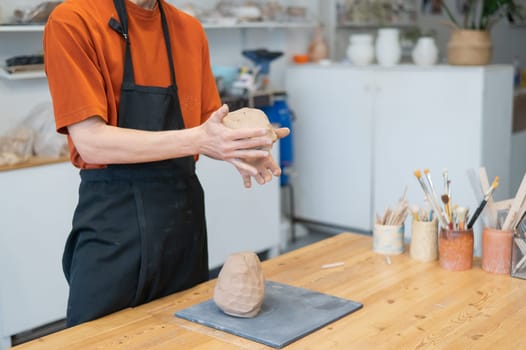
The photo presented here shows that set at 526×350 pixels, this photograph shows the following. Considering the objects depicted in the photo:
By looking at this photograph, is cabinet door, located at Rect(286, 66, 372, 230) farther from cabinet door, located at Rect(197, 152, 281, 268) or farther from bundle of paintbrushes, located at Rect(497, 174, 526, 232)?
bundle of paintbrushes, located at Rect(497, 174, 526, 232)

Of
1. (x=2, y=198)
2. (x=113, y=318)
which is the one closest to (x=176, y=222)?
(x=113, y=318)

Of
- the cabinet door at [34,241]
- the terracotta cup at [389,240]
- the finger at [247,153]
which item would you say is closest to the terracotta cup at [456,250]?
the terracotta cup at [389,240]

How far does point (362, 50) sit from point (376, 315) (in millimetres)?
3388

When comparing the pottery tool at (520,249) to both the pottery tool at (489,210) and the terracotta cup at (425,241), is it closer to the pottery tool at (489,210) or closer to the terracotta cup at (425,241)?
the pottery tool at (489,210)

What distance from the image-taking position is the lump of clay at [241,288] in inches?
61.2

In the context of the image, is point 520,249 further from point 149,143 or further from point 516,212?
point 149,143

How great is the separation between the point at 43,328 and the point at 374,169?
2.34 metres

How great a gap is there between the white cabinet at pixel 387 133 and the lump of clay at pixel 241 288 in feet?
9.47

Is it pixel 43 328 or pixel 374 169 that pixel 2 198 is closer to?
pixel 43 328

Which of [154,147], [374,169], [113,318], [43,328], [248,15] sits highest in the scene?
[248,15]

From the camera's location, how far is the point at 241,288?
155 cm

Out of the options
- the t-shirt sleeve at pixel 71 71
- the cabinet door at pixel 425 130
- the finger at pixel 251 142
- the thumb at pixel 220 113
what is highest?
the t-shirt sleeve at pixel 71 71

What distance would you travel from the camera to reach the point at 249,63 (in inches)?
187

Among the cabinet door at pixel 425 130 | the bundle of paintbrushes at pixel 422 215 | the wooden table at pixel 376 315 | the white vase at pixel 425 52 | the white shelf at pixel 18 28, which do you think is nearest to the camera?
the wooden table at pixel 376 315
